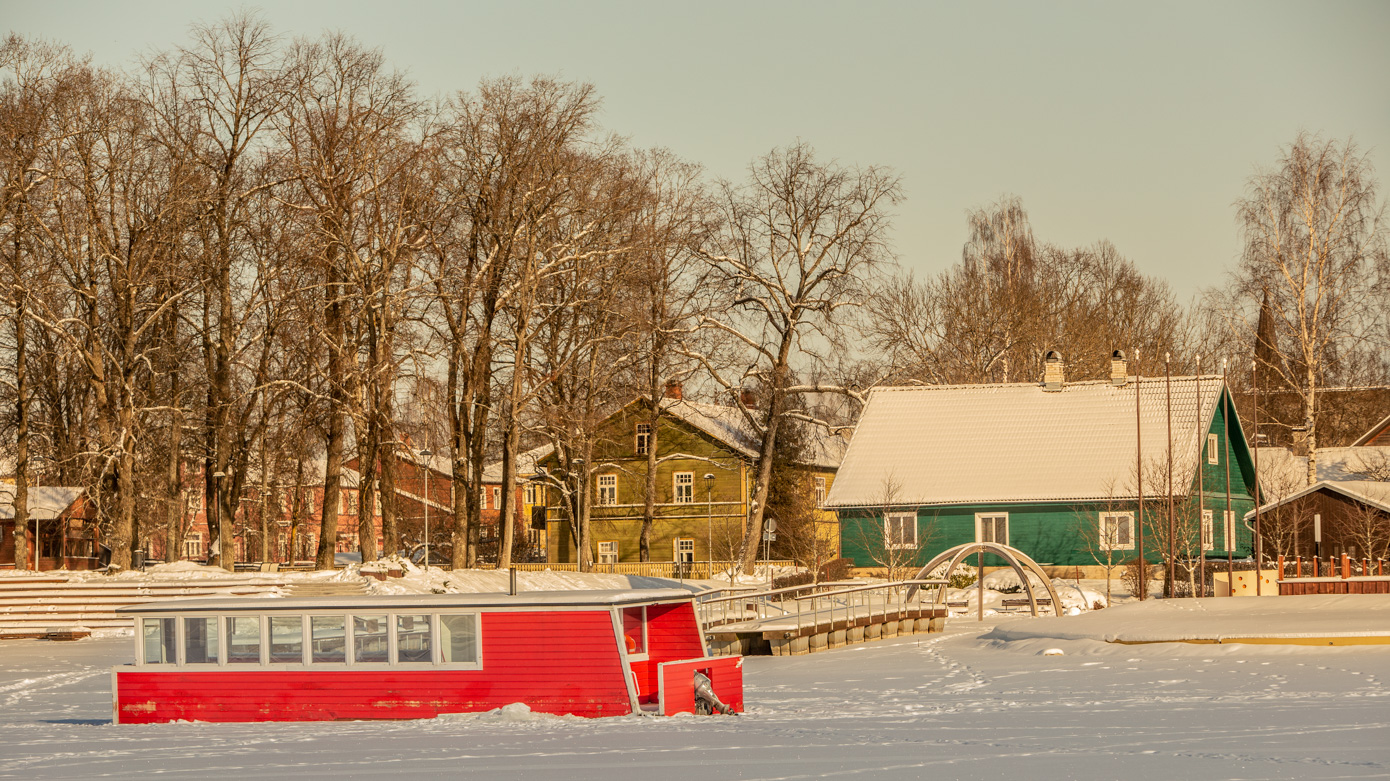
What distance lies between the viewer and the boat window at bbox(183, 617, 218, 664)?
18.1 m

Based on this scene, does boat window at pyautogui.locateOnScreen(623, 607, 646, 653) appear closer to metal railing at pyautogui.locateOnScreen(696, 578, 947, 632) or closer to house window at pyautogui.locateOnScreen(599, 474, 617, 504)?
metal railing at pyautogui.locateOnScreen(696, 578, 947, 632)

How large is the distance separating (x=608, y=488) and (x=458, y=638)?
162 feet

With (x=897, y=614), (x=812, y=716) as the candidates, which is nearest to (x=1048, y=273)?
(x=897, y=614)

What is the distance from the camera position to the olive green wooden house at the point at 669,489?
65.2m

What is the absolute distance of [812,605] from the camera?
31.4m

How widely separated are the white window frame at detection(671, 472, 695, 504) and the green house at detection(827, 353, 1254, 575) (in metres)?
15.5

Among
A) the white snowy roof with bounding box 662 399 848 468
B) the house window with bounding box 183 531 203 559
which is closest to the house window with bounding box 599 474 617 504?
the white snowy roof with bounding box 662 399 848 468

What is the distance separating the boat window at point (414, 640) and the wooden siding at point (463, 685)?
19 centimetres

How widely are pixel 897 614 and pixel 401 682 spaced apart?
17.7 meters

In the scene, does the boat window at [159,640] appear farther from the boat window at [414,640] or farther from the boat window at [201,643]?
the boat window at [414,640]

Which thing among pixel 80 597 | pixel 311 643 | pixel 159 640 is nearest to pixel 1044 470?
pixel 80 597

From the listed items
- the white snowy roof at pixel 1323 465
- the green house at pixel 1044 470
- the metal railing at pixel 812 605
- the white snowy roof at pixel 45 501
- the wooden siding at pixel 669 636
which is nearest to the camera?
the wooden siding at pixel 669 636

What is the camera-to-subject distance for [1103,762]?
42.9 feet

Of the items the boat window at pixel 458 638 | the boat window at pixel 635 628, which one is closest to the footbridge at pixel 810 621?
the boat window at pixel 635 628
